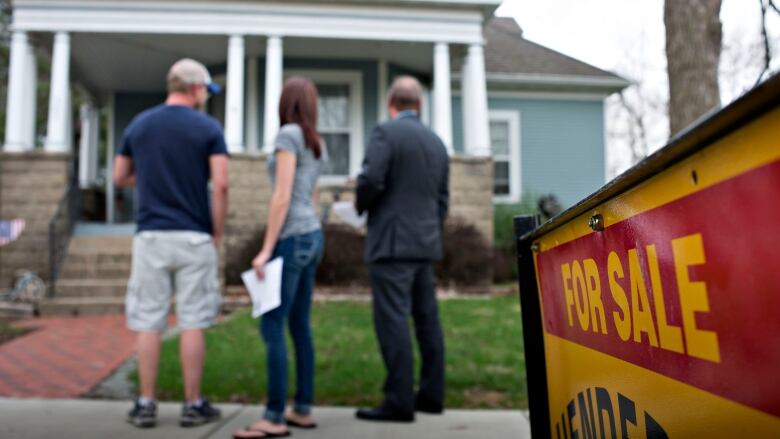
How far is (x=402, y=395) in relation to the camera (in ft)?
10.9

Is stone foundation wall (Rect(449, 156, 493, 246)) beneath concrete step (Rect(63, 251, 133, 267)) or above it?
above

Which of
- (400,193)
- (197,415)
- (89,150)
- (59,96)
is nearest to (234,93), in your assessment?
(59,96)

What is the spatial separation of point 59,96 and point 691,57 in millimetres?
9874

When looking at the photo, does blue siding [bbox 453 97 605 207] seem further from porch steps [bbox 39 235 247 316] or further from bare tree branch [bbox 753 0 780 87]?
bare tree branch [bbox 753 0 780 87]

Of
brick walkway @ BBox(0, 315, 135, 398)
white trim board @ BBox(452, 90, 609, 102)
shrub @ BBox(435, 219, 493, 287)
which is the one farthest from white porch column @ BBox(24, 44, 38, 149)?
white trim board @ BBox(452, 90, 609, 102)

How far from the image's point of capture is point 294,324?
10.8ft

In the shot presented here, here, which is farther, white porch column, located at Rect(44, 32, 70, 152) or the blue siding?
the blue siding

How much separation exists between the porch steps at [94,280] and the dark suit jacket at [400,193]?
552 cm

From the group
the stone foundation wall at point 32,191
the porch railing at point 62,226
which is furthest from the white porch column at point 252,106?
the stone foundation wall at point 32,191

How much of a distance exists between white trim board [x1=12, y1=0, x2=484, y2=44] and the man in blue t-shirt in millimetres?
7717

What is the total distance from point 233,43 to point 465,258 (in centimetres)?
524

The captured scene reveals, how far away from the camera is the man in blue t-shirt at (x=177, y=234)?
3211 mm

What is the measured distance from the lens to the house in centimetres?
997

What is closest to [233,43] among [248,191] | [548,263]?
[248,191]
